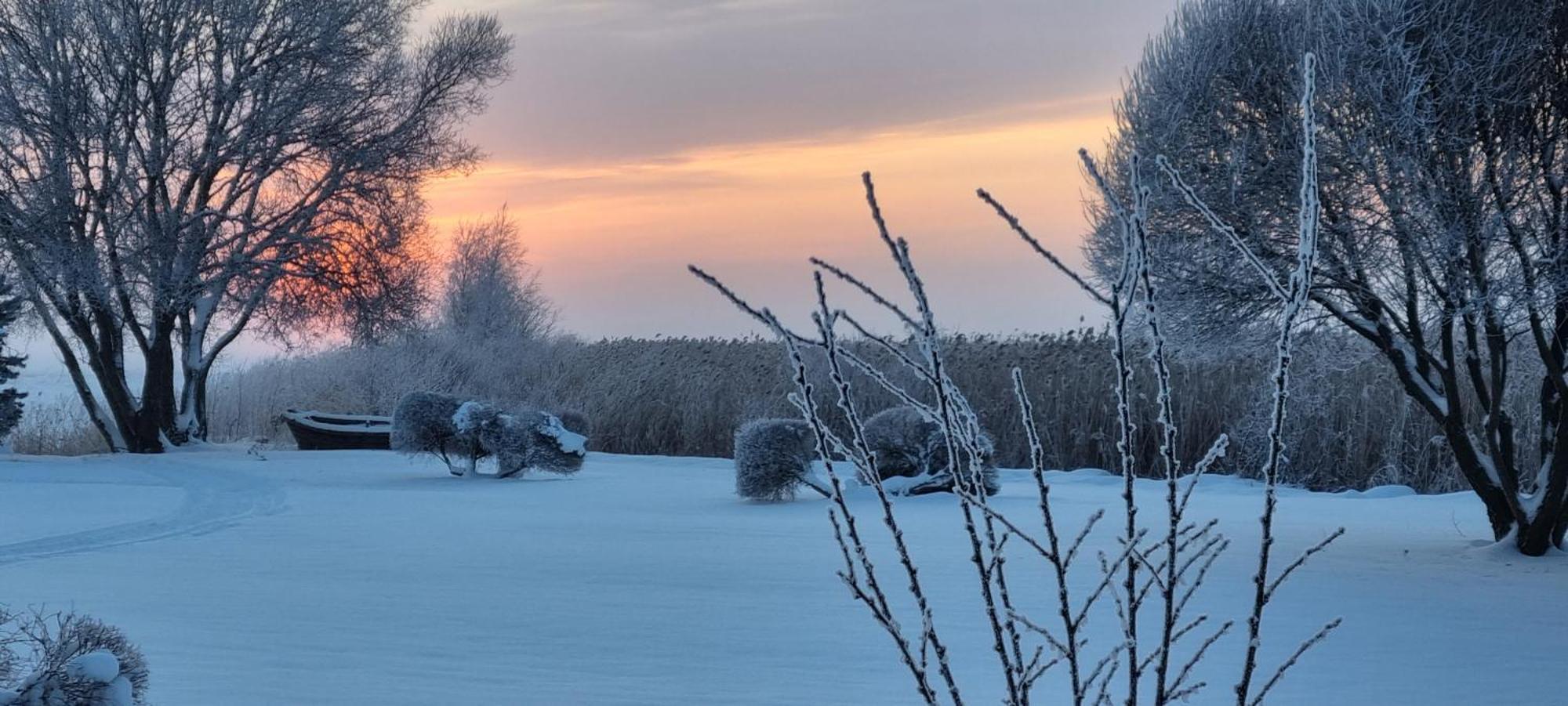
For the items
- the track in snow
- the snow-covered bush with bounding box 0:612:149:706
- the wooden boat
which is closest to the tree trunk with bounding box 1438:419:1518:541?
the snow-covered bush with bounding box 0:612:149:706

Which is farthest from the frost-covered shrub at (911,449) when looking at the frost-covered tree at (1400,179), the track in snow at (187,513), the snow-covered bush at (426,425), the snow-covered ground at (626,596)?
the track in snow at (187,513)

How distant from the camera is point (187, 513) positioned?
11117 millimetres

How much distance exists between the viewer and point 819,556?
850 centimetres

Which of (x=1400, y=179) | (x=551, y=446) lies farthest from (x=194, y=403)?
(x=1400, y=179)

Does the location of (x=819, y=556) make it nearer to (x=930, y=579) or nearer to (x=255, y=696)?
(x=930, y=579)

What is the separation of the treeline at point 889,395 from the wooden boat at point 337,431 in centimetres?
226

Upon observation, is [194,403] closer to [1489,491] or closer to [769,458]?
[769,458]

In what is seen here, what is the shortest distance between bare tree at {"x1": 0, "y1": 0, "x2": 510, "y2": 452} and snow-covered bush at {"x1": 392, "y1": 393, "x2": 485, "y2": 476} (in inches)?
212

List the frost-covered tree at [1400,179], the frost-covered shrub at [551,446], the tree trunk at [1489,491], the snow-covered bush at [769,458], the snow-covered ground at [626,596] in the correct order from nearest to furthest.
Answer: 1. the snow-covered ground at [626,596]
2. the frost-covered tree at [1400,179]
3. the tree trunk at [1489,491]
4. the snow-covered bush at [769,458]
5. the frost-covered shrub at [551,446]

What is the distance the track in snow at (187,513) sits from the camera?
347 inches

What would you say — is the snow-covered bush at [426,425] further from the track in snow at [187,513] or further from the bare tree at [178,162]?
the bare tree at [178,162]

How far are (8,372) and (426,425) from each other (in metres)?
7.01

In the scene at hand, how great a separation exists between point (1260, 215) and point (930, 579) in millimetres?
2819

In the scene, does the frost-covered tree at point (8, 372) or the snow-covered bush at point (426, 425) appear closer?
the snow-covered bush at point (426, 425)
